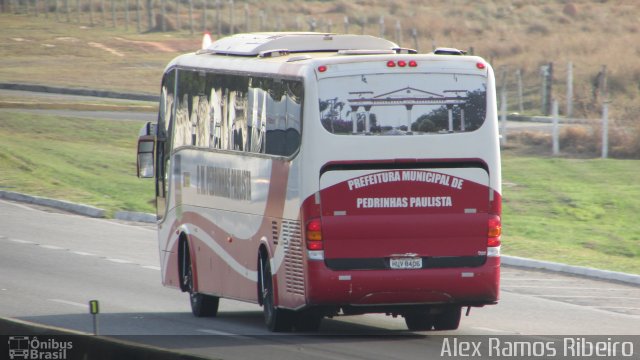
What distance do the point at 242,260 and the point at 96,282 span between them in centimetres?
505

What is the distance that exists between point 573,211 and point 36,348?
70.1 ft

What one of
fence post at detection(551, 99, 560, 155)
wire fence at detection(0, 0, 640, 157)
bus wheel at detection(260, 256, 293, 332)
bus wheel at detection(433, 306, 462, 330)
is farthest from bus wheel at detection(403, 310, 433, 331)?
fence post at detection(551, 99, 560, 155)

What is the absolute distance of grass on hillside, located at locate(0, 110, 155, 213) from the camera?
3294 cm

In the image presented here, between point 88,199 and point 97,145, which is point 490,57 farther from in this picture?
point 88,199

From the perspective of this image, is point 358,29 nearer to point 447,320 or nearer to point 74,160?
point 74,160

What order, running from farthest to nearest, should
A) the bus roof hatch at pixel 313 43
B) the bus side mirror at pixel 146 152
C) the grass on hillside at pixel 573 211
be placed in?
the grass on hillside at pixel 573 211, the bus side mirror at pixel 146 152, the bus roof hatch at pixel 313 43

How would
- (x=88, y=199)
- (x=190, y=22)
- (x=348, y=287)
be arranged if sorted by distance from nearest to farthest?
(x=348, y=287) < (x=88, y=199) < (x=190, y=22)

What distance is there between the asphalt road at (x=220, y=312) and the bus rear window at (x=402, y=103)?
2128 millimetres

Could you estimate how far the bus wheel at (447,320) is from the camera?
48.8 ft

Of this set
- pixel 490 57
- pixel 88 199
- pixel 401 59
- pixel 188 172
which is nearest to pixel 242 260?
pixel 188 172

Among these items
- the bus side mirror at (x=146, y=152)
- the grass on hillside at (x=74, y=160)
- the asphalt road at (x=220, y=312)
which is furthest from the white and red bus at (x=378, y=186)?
the grass on hillside at (x=74, y=160)

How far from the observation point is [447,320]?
14984mm

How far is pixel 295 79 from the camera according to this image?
14.1 meters

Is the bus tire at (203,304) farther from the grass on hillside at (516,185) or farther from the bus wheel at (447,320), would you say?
the grass on hillside at (516,185)
